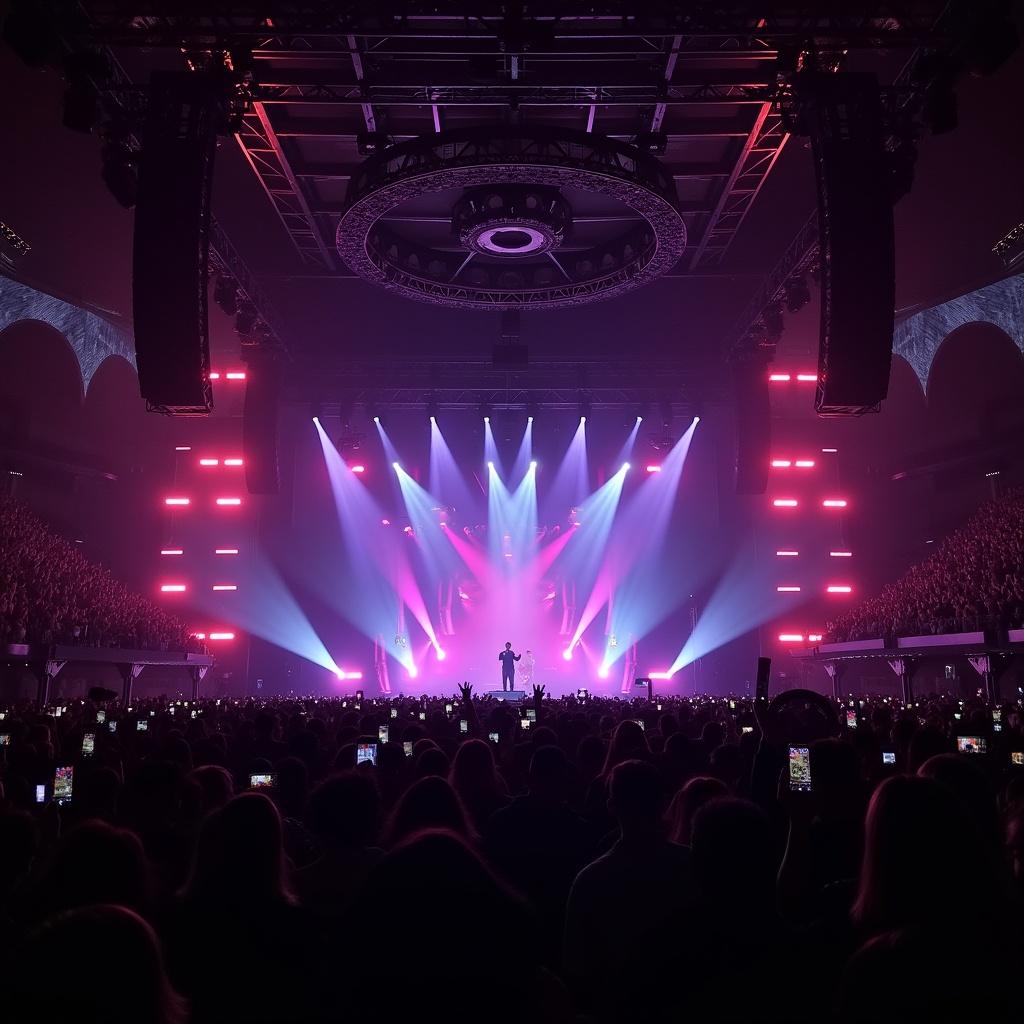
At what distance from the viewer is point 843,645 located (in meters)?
30.8

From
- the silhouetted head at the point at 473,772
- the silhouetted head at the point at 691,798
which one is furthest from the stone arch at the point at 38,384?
the silhouetted head at the point at 691,798

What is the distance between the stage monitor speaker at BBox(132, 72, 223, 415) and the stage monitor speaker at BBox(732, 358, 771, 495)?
1670 cm

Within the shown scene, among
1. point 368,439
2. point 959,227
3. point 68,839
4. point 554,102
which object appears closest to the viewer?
point 68,839

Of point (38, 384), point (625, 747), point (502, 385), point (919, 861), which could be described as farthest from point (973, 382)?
point (38, 384)

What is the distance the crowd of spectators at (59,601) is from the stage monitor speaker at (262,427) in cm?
679

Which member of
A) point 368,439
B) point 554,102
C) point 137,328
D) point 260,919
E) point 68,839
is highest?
point 554,102

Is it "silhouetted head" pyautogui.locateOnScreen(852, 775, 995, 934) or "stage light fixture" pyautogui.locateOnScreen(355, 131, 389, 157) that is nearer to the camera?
"silhouetted head" pyautogui.locateOnScreen(852, 775, 995, 934)

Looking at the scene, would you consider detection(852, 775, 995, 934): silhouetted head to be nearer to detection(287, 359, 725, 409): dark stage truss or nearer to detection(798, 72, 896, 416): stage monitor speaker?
detection(798, 72, 896, 416): stage monitor speaker

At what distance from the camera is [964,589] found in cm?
2692

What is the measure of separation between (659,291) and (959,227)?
10016 millimetres

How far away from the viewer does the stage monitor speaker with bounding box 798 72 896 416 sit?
50.1 ft

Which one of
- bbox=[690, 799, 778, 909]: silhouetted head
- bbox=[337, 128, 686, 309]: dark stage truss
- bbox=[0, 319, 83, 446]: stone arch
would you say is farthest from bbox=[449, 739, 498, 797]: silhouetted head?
bbox=[0, 319, 83, 446]: stone arch

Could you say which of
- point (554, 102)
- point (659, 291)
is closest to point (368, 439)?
point (659, 291)

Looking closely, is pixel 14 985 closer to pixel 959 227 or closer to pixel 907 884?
pixel 907 884
